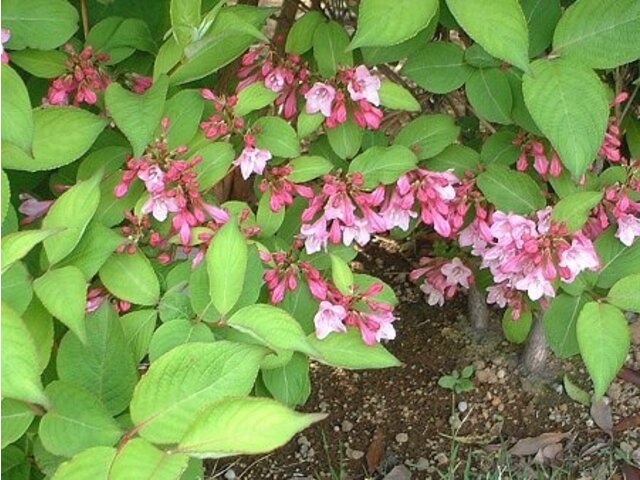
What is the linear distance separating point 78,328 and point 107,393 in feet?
0.48

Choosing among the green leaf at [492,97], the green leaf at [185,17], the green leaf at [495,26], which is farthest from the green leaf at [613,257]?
the green leaf at [185,17]

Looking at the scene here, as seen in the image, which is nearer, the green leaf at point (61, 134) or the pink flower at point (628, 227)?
the green leaf at point (61, 134)

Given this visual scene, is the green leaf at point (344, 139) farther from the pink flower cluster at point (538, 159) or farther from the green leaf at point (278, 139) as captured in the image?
the pink flower cluster at point (538, 159)

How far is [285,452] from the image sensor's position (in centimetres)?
209

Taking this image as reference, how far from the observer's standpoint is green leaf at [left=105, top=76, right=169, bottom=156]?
121 cm

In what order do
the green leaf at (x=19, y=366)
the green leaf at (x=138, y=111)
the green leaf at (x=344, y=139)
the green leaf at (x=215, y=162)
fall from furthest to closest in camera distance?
the green leaf at (x=344, y=139), the green leaf at (x=215, y=162), the green leaf at (x=138, y=111), the green leaf at (x=19, y=366)

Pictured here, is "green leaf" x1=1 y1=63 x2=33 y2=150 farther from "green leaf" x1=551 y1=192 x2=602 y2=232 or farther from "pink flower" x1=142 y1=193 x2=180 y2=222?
"green leaf" x1=551 y1=192 x2=602 y2=232

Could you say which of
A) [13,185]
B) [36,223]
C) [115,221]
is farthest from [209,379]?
[13,185]

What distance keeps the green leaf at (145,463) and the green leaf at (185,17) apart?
518mm

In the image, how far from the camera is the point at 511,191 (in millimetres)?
1467

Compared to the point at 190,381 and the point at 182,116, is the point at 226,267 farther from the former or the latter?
the point at 182,116

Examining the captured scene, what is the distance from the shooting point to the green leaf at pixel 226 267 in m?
1.12

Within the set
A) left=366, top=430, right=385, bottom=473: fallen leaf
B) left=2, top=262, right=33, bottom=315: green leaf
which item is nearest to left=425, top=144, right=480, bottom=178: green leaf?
left=2, top=262, right=33, bottom=315: green leaf

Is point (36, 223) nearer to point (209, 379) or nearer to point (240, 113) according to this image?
point (240, 113)
